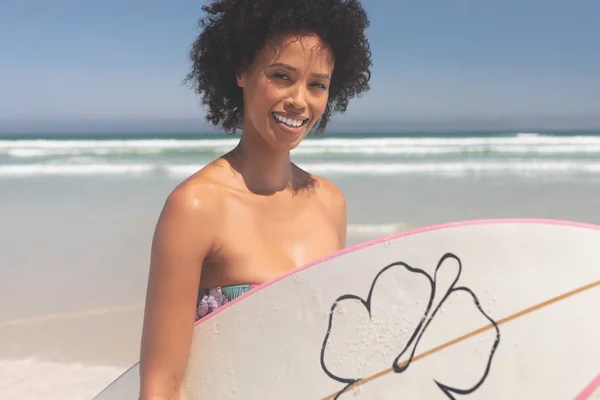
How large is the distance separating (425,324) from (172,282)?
1.71 feet

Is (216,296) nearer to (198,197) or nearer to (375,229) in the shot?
(198,197)

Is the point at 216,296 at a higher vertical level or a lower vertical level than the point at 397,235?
lower

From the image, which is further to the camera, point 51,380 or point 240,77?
point 51,380

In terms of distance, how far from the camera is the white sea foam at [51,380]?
2.74m

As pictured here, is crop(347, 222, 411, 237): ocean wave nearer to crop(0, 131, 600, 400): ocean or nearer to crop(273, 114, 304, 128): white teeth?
crop(0, 131, 600, 400): ocean

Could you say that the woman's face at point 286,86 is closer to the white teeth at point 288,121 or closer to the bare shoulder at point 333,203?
the white teeth at point 288,121

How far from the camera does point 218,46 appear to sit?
4.66 ft

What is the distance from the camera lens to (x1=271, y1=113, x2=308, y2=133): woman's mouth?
133 cm

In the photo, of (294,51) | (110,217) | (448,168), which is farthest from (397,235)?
(448,168)

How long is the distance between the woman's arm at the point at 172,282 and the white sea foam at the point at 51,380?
175cm

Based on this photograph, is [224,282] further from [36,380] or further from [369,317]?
[36,380]

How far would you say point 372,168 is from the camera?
12680 mm

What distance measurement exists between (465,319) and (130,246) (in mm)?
4402

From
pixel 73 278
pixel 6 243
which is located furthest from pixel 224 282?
pixel 6 243
